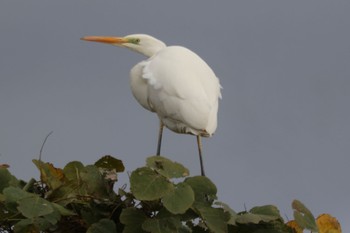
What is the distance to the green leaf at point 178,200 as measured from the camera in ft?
11.4

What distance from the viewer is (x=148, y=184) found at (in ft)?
11.5

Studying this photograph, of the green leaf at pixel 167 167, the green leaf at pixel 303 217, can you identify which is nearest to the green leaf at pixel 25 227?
the green leaf at pixel 167 167

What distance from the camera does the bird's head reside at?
7.04 m

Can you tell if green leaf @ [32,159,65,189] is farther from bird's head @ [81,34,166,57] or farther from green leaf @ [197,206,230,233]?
bird's head @ [81,34,166,57]

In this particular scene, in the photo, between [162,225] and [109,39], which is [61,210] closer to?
[162,225]

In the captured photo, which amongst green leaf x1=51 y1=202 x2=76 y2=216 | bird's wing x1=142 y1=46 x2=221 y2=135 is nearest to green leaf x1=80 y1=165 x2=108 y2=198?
green leaf x1=51 y1=202 x2=76 y2=216

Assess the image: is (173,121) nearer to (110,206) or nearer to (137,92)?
(137,92)

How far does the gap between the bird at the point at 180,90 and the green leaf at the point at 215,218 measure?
2121mm

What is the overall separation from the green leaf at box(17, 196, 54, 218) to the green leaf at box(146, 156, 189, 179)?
0.47 meters

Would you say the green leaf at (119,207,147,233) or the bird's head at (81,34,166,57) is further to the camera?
the bird's head at (81,34,166,57)

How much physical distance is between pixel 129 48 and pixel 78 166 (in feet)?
11.3

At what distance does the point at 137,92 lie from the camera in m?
6.36

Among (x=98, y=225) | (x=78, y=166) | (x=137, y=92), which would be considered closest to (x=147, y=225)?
(x=98, y=225)

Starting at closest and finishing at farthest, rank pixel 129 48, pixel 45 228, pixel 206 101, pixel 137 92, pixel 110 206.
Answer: pixel 45 228, pixel 110 206, pixel 206 101, pixel 137 92, pixel 129 48
